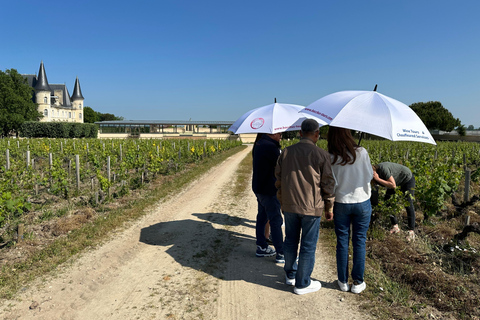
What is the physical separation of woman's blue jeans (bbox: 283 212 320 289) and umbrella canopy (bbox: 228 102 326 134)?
1185 mm

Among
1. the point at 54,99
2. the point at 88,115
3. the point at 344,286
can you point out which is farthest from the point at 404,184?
the point at 88,115

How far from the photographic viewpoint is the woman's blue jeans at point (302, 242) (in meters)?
3.07

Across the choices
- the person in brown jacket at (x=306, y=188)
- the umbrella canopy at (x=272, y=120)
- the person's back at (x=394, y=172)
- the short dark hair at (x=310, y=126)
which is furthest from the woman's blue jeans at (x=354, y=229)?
the person's back at (x=394, y=172)

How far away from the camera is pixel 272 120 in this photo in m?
3.94

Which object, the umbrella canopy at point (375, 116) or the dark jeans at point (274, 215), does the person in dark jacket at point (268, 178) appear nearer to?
the dark jeans at point (274, 215)

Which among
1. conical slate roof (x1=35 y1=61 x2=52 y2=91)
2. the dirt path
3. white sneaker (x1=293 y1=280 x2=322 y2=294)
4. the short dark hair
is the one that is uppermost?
conical slate roof (x1=35 y1=61 x2=52 y2=91)

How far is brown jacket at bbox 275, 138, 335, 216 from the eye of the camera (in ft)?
9.79

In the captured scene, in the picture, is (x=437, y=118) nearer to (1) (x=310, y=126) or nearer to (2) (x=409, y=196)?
(2) (x=409, y=196)

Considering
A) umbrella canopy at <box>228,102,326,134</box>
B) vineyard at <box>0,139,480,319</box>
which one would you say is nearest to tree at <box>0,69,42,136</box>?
vineyard at <box>0,139,480,319</box>

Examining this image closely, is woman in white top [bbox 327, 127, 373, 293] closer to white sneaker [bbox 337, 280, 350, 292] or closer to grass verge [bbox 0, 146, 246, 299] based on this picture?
white sneaker [bbox 337, 280, 350, 292]

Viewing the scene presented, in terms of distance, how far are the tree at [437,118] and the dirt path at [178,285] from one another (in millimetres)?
64722

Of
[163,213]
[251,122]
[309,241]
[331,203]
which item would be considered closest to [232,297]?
[309,241]

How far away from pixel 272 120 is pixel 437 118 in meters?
67.1

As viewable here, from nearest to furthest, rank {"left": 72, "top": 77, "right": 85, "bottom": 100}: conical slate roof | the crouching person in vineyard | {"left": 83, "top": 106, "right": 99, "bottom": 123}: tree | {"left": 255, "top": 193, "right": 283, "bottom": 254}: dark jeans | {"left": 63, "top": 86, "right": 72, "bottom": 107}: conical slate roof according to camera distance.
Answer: {"left": 255, "top": 193, "right": 283, "bottom": 254}: dark jeans < the crouching person in vineyard < {"left": 63, "top": 86, "right": 72, "bottom": 107}: conical slate roof < {"left": 72, "top": 77, "right": 85, "bottom": 100}: conical slate roof < {"left": 83, "top": 106, "right": 99, "bottom": 123}: tree
